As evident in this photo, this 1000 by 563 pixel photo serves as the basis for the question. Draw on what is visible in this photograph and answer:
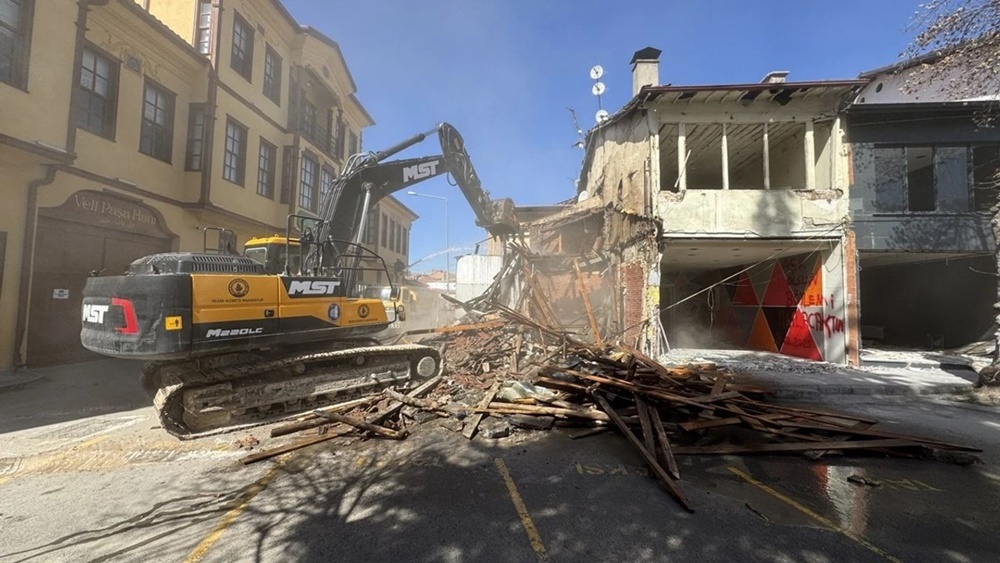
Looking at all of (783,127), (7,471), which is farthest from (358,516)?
(783,127)

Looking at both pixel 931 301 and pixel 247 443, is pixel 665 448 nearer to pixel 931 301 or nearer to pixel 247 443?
pixel 247 443

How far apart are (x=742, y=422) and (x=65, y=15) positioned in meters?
15.4

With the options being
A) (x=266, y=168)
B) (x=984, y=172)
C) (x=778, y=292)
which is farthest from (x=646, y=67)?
(x=266, y=168)

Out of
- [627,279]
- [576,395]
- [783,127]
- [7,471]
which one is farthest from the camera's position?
[627,279]

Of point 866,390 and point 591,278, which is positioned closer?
point 866,390

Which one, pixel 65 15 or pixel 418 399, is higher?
pixel 65 15

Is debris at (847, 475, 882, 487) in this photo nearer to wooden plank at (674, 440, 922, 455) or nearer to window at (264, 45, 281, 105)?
wooden plank at (674, 440, 922, 455)

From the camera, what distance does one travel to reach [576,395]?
20.8 feet

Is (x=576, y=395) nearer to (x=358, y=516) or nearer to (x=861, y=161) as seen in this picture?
(x=358, y=516)

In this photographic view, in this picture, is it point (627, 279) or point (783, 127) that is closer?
point (783, 127)

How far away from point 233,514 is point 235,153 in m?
13.4

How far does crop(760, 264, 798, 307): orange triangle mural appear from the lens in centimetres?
1141

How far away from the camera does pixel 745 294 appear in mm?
13258

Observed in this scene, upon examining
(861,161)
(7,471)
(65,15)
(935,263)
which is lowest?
(7,471)
